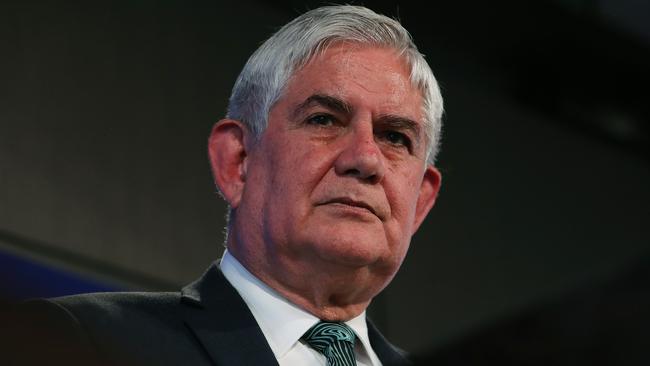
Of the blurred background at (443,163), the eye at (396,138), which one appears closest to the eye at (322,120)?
the eye at (396,138)

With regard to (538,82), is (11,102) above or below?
above

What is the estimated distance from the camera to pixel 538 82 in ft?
12.8

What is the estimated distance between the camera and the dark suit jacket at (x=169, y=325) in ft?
5.84

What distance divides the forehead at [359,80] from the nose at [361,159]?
72 millimetres

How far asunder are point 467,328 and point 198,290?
1.77m

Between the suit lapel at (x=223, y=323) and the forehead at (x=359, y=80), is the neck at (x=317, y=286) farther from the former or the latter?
the forehead at (x=359, y=80)

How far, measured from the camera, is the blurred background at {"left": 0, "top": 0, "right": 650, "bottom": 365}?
2.71m

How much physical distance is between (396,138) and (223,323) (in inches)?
20.1

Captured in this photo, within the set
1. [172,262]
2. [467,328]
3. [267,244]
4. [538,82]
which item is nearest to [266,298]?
[267,244]

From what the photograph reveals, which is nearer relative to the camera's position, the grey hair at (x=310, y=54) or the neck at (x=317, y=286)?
the neck at (x=317, y=286)

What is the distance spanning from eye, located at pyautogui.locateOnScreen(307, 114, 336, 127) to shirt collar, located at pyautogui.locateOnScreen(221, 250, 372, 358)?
0.31 meters

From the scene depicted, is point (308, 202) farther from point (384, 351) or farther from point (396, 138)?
point (384, 351)

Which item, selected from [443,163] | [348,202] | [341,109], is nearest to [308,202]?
[348,202]

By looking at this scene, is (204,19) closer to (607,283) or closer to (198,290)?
(198,290)
